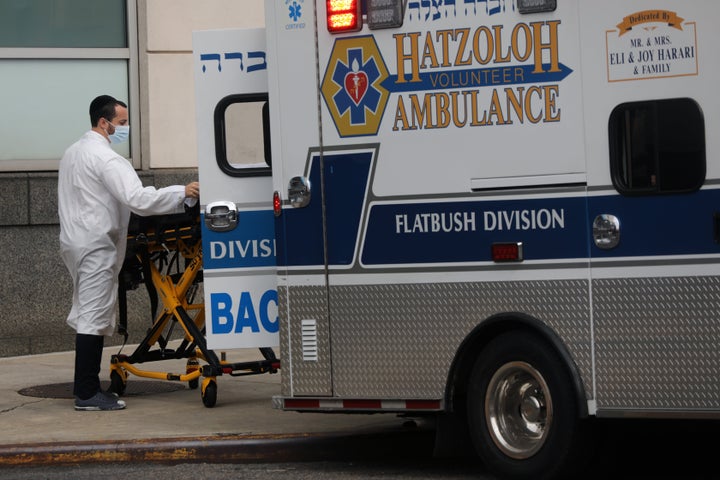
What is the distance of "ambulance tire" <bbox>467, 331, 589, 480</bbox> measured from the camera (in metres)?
6.91

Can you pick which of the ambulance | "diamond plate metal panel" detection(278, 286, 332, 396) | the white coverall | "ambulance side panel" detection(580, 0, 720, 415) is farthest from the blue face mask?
"ambulance side panel" detection(580, 0, 720, 415)

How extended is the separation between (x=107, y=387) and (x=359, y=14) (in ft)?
13.8

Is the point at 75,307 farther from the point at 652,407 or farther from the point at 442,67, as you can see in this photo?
the point at 652,407

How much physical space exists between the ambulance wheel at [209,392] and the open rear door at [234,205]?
2.39 ft

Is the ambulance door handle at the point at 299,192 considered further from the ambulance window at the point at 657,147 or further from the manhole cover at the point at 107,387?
the manhole cover at the point at 107,387

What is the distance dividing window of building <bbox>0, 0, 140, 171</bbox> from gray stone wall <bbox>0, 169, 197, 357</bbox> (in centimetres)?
32

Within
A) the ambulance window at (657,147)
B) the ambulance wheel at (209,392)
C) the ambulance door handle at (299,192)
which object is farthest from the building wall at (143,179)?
the ambulance window at (657,147)

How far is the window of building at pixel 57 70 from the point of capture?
12.7m

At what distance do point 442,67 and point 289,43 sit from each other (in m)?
0.99

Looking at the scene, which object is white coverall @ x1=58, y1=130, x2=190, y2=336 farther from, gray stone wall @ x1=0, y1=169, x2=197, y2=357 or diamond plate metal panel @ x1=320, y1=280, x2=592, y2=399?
gray stone wall @ x1=0, y1=169, x2=197, y2=357

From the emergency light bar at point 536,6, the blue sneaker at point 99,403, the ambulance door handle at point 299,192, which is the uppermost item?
the emergency light bar at point 536,6

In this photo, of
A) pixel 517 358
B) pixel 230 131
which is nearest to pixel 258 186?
pixel 230 131

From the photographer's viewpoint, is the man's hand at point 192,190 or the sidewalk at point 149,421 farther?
the man's hand at point 192,190

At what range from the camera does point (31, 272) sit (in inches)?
492
